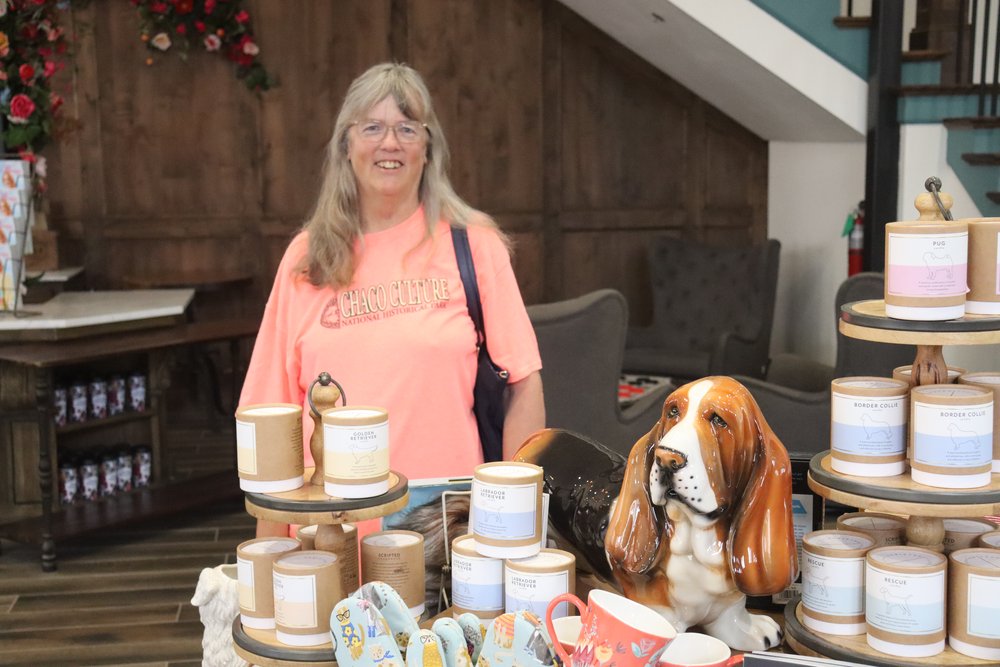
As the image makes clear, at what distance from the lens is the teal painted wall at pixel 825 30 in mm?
5203

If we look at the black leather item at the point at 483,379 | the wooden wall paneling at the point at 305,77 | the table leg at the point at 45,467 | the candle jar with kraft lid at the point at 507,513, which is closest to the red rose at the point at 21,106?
the table leg at the point at 45,467

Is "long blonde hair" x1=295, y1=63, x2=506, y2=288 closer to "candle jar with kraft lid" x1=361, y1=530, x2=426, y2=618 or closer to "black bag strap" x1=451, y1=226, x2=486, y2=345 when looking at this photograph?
"black bag strap" x1=451, y1=226, x2=486, y2=345

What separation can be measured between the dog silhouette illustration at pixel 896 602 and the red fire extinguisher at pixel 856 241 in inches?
167

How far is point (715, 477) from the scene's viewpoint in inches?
57.4

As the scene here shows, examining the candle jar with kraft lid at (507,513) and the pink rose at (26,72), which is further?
the pink rose at (26,72)

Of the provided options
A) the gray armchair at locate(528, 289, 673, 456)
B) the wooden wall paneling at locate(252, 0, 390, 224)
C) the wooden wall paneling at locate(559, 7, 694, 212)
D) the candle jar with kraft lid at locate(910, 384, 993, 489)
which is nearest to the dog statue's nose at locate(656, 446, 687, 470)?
the candle jar with kraft lid at locate(910, 384, 993, 489)

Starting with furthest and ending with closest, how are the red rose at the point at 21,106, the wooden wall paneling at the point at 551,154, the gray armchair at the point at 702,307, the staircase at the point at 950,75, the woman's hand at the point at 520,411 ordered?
the wooden wall paneling at the point at 551,154
the gray armchair at the point at 702,307
the red rose at the point at 21,106
the staircase at the point at 950,75
the woman's hand at the point at 520,411

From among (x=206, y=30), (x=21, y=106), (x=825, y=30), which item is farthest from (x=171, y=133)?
(x=825, y=30)

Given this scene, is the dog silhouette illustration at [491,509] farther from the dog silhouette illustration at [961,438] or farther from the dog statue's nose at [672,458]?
the dog silhouette illustration at [961,438]

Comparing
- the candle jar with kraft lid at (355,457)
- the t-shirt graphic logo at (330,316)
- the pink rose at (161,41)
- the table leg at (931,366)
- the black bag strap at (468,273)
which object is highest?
the pink rose at (161,41)

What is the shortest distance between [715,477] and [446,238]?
2.92 feet

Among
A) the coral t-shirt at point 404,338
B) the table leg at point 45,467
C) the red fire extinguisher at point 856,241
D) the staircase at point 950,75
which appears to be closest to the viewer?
the coral t-shirt at point 404,338

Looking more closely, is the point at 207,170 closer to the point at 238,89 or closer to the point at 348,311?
→ the point at 238,89

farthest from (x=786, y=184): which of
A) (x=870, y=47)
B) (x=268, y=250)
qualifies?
(x=268, y=250)
